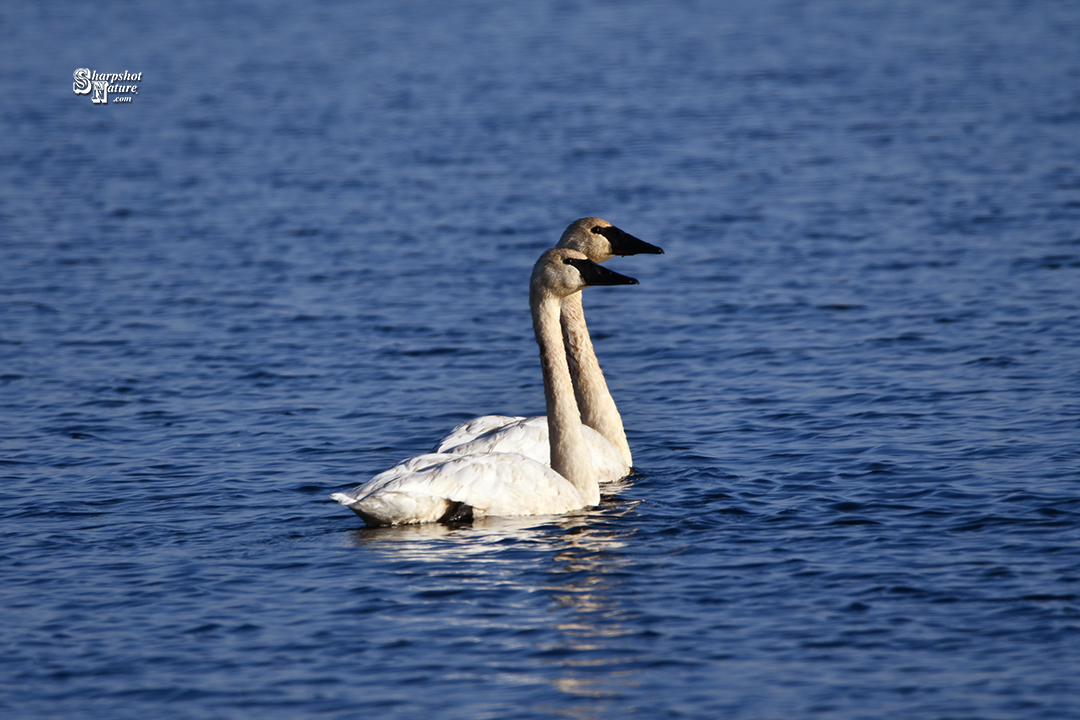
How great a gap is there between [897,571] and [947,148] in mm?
19283

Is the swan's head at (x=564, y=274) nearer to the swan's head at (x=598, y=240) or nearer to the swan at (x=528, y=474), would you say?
the swan at (x=528, y=474)

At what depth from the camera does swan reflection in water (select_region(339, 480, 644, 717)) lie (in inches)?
335

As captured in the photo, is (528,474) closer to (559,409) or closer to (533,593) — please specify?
(559,409)

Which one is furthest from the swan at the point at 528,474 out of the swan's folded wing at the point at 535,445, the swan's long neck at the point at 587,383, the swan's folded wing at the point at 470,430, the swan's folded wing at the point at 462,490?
the swan's long neck at the point at 587,383

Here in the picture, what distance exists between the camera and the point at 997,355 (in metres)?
15.9

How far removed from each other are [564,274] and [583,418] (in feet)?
Answer: 6.61

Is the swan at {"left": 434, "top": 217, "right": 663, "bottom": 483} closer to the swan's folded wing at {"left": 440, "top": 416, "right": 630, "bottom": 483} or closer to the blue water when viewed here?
the swan's folded wing at {"left": 440, "top": 416, "right": 630, "bottom": 483}

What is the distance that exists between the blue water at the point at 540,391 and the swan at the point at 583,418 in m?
0.38

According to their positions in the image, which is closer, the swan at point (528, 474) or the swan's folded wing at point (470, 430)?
the swan at point (528, 474)

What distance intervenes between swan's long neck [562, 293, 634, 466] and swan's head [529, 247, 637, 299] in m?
1.50

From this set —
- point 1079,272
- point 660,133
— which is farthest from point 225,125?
point 1079,272

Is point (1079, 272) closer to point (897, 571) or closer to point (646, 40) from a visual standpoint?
point (897, 571)

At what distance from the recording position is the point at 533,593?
9578mm

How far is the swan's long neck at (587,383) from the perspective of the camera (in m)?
13.1
